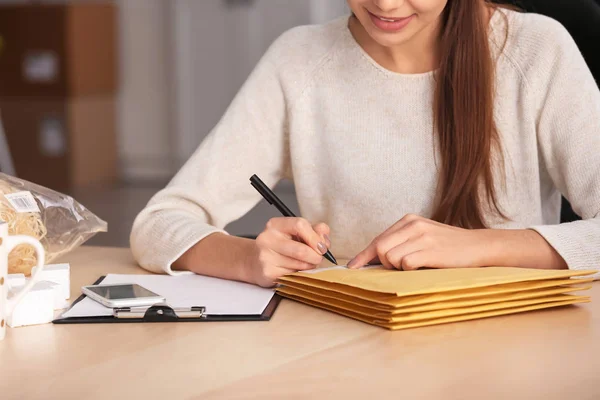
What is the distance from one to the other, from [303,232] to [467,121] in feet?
1.44

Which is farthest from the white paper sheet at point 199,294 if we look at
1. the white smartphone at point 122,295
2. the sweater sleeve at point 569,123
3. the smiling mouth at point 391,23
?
the sweater sleeve at point 569,123

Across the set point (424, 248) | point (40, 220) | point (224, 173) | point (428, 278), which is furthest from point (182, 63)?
point (428, 278)

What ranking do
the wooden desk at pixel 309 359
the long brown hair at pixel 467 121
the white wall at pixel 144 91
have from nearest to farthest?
the wooden desk at pixel 309 359 → the long brown hair at pixel 467 121 → the white wall at pixel 144 91

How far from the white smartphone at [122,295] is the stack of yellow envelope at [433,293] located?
6.5 inches

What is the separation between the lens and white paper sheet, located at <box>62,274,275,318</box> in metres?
0.97

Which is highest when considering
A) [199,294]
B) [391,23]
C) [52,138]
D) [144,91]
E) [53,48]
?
[391,23]

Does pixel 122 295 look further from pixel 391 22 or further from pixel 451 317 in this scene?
pixel 391 22

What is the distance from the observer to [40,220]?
3.59 ft

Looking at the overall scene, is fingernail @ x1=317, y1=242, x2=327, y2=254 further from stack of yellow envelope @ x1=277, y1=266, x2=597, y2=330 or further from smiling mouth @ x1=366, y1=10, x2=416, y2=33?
smiling mouth @ x1=366, y1=10, x2=416, y2=33

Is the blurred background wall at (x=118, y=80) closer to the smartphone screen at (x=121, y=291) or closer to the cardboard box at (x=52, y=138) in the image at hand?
the cardboard box at (x=52, y=138)

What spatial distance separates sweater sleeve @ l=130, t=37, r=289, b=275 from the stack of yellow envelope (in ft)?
1.07

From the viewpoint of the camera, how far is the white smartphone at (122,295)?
3.17ft

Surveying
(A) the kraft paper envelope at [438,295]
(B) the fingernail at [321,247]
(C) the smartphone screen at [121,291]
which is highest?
(B) the fingernail at [321,247]

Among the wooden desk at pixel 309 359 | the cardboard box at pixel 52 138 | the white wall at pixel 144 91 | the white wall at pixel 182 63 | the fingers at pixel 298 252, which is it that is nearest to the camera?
the wooden desk at pixel 309 359
